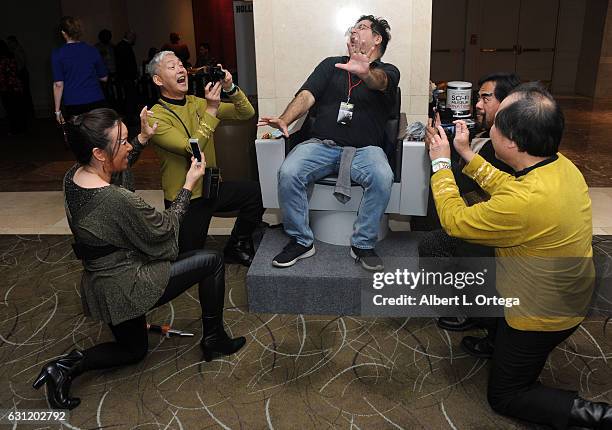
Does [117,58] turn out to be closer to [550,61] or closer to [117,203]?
[117,203]

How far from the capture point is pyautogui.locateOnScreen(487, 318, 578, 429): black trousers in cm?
192

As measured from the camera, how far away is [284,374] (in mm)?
2363

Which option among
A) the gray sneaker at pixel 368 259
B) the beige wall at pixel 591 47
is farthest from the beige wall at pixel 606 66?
the gray sneaker at pixel 368 259

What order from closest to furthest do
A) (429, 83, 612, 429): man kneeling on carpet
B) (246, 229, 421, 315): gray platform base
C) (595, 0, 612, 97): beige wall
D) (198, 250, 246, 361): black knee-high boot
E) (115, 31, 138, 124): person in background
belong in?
(429, 83, 612, 429): man kneeling on carpet
(198, 250, 246, 361): black knee-high boot
(246, 229, 421, 315): gray platform base
(115, 31, 138, 124): person in background
(595, 0, 612, 97): beige wall

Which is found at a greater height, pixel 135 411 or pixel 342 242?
pixel 342 242

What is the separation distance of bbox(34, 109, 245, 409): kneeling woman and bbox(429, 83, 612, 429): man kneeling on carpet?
1046mm

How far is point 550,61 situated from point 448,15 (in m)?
2.04

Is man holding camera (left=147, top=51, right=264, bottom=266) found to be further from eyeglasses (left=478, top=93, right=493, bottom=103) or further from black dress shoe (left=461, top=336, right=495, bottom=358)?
black dress shoe (left=461, top=336, right=495, bottom=358)

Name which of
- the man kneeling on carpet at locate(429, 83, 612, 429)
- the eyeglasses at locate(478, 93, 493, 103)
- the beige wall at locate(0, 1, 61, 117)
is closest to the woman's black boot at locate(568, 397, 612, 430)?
the man kneeling on carpet at locate(429, 83, 612, 429)

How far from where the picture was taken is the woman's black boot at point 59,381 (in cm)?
214

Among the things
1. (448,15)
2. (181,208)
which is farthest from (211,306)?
(448,15)

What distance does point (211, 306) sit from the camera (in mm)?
A: 2383

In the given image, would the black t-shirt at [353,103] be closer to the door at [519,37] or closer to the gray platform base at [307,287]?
the gray platform base at [307,287]

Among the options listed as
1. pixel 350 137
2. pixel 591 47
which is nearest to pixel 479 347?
pixel 350 137
